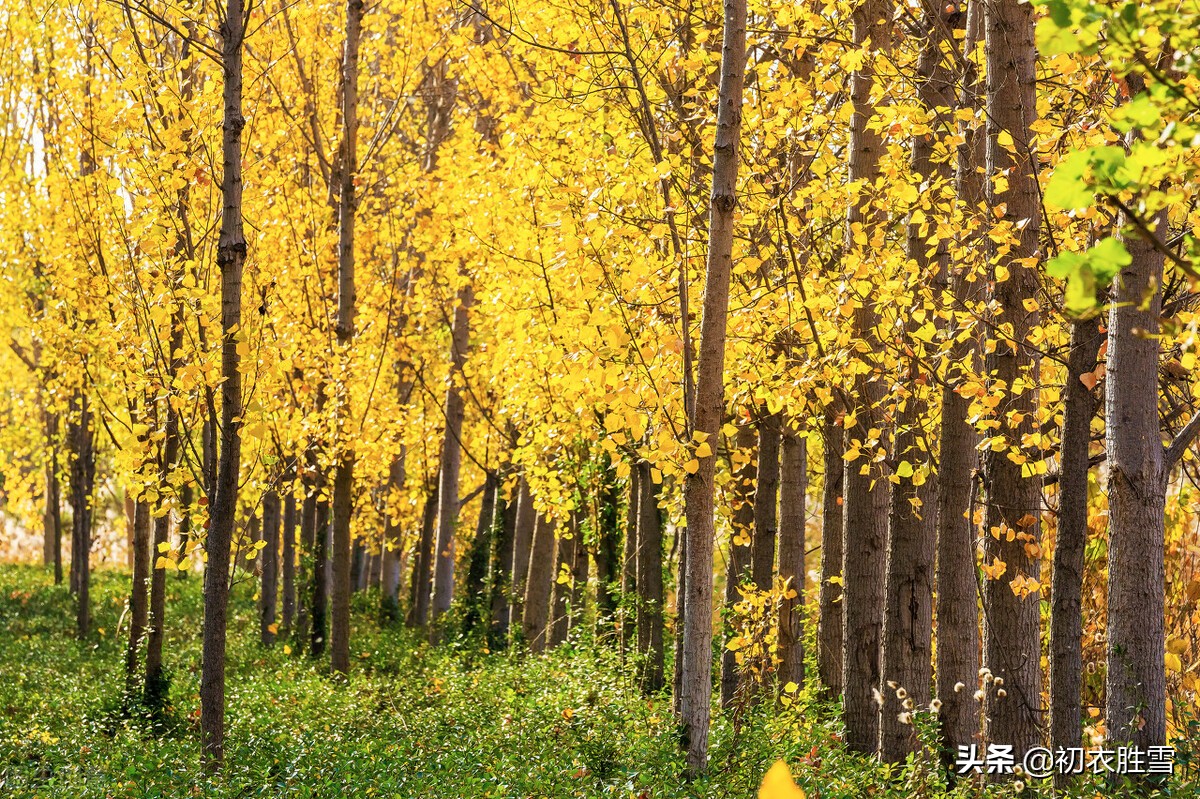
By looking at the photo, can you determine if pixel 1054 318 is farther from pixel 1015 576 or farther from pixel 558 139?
pixel 558 139

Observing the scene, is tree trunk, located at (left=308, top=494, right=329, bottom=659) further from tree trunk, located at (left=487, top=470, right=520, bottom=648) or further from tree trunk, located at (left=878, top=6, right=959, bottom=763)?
tree trunk, located at (left=878, top=6, right=959, bottom=763)

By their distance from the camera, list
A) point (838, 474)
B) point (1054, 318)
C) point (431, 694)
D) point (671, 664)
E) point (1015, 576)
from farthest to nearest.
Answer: point (671, 664)
point (431, 694)
point (838, 474)
point (1054, 318)
point (1015, 576)

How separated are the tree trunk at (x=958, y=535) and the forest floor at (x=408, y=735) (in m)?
0.52

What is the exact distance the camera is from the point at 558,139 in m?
11.1

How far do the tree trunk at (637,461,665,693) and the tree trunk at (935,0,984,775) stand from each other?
17.3 feet

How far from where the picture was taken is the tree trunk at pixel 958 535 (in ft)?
20.9

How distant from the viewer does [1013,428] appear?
5871 mm

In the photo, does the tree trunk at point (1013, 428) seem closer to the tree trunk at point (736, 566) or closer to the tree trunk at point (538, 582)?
the tree trunk at point (736, 566)

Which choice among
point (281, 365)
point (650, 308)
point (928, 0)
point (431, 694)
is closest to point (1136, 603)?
point (650, 308)

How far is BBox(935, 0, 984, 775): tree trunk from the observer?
637 centimetres

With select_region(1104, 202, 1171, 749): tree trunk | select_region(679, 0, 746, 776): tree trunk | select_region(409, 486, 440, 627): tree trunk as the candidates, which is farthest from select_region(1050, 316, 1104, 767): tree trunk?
select_region(409, 486, 440, 627): tree trunk

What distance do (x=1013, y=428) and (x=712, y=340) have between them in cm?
168

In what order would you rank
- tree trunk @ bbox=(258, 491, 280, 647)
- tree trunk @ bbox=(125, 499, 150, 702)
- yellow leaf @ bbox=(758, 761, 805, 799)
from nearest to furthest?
1. yellow leaf @ bbox=(758, 761, 805, 799)
2. tree trunk @ bbox=(125, 499, 150, 702)
3. tree trunk @ bbox=(258, 491, 280, 647)

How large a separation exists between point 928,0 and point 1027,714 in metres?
4.45
